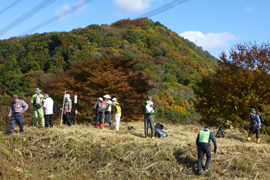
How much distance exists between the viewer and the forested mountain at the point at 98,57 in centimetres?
4922

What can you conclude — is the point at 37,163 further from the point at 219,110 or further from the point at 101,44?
the point at 101,44

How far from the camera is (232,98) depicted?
58.9 feet

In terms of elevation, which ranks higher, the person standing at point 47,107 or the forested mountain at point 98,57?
the forested mountain at point 98,57

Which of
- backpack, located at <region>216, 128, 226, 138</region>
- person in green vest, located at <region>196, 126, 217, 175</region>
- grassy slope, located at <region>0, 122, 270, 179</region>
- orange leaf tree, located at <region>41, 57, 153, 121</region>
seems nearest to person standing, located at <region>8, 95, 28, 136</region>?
grassy slope, located at <region>0, 122, 270, 179</region>

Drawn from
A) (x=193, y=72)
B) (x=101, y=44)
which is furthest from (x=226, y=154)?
(x=193, y=72)

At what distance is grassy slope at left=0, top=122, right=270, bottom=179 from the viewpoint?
26.6 feet

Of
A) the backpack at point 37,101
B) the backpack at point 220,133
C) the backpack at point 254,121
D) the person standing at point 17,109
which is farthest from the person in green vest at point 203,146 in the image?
the backpack at point 37,101

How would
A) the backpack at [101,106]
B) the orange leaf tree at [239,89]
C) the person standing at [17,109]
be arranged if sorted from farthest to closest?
the orange leaf tree at [239,89] < the backpack at [101,106] < the person standing at [17,109]

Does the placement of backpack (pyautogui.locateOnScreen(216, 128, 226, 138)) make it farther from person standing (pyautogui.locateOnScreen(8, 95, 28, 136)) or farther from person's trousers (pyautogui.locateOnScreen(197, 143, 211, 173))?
person standing (pyautogui.locateOnScreen(8, 95, 28, 136))

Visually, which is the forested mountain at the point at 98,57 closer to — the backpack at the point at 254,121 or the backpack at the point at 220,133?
the backpack at the point at 220,133

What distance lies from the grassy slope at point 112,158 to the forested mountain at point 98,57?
1114 inches

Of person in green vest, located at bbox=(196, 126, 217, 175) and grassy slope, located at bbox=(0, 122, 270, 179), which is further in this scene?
grassy slope, located at bbox=(0, 122, 270, 179)

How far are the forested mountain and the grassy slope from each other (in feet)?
92.9

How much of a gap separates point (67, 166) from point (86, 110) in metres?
10.6
